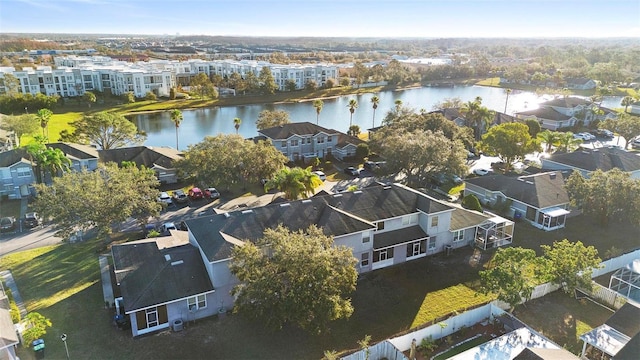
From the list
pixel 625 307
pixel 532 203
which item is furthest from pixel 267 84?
pixel 625 307

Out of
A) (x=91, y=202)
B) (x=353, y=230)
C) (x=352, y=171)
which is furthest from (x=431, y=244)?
(x=91, y=202)

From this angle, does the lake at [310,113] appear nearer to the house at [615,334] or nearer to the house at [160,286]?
the house at [160,286]

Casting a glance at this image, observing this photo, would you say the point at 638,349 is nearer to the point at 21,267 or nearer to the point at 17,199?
the point at 21,267

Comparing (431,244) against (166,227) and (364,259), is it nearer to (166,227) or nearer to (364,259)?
(364,259)

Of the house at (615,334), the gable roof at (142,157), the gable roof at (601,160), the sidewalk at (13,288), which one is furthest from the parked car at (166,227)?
the gable roof at (601,160)

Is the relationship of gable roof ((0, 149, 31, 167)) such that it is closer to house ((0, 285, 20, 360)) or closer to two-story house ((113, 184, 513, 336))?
two-story house ((113, 184, 513, 336))

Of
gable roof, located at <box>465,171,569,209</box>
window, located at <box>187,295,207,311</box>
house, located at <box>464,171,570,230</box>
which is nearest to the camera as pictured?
window, located at <box>187,295,207,311</box>

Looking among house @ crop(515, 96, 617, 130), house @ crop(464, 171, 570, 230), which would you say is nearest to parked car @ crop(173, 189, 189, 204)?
house @ crop(464, 171, 570, 230)
